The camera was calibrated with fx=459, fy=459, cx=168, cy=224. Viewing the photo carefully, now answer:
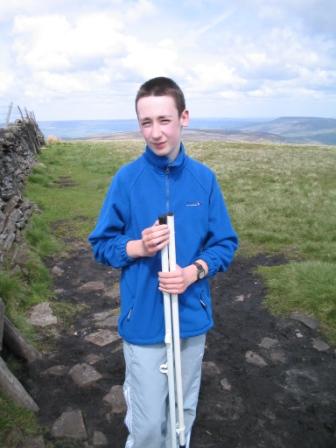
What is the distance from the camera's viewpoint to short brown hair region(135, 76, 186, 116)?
10.4 ft

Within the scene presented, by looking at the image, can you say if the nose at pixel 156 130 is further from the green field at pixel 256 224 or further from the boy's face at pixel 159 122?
the green field at pixel 256 224

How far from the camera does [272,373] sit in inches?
225

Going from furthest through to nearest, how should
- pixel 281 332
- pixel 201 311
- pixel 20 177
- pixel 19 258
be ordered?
pixel 20 177, pixel 19 258, pixel 281 332, pixel 201 311

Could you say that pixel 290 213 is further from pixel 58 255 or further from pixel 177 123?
pixel 177 123

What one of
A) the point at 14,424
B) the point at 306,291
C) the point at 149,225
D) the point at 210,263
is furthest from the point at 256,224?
the point at 149,225

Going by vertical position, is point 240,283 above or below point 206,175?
below

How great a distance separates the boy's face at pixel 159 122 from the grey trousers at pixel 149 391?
146 cm

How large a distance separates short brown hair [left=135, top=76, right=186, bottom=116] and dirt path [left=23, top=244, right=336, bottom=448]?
3.27m

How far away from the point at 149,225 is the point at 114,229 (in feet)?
0.88

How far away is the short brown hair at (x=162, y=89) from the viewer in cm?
318

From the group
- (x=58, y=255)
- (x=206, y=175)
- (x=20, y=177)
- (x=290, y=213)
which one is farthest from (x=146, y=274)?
(x=20, y=177)

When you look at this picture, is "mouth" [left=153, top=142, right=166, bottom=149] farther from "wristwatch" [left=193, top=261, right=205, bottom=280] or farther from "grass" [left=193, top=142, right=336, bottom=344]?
"grass" [left=193, top=142, right=336, bottom=344]

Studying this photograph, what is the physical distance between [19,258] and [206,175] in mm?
5773

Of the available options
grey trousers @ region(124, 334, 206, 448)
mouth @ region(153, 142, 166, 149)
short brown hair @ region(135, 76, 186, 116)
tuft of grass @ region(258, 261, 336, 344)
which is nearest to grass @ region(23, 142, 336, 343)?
tuft of grass @ region(258, 261, 336, 344)
